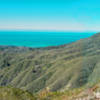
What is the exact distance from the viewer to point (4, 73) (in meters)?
118

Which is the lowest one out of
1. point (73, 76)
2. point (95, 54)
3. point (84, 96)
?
point (73, 76)

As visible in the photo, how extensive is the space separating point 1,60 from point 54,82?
263ft

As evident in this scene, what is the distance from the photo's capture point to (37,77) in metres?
104

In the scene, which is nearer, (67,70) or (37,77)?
(67,70)

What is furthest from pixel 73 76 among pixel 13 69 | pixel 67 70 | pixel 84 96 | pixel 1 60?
pixel 1 60

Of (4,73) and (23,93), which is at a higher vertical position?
(23,93)

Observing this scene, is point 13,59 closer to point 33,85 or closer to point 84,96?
point 33,85

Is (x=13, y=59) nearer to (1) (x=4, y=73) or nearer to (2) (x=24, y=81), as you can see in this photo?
(1) (x=4, y=73)

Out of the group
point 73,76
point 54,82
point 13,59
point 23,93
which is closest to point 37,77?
point 54,82

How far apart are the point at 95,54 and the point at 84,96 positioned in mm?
90642

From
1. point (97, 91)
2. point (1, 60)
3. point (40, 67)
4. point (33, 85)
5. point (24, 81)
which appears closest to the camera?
point (97, 91)

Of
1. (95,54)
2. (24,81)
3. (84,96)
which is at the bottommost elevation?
(24,81)

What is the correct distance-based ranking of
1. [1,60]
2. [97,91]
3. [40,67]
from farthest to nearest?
[1,60]
[40,67]
[97,91]

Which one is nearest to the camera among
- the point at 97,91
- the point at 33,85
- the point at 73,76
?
the point at 97,91
